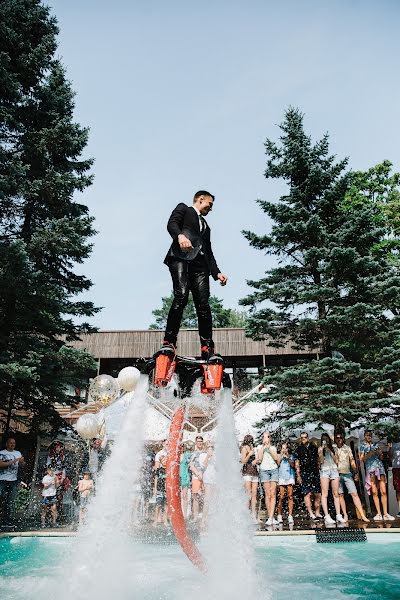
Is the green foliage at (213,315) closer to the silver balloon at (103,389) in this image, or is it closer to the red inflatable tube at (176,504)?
the silver balloon at (103,389)

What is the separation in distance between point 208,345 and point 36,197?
12.8 meters

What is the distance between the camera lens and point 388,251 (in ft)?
65.5

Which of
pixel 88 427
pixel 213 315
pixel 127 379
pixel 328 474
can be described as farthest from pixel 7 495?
pixel 213 315

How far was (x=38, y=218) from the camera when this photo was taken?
644 inches

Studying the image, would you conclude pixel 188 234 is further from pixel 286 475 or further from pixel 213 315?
pixel 213 315

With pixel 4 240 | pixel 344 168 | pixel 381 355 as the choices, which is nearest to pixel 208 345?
pixel 381 355

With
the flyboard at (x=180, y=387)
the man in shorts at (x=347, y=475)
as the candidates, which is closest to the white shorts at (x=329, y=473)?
the man in shorts at (x=347, y=475)

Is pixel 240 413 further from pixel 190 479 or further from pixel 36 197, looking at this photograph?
pixel 36 197

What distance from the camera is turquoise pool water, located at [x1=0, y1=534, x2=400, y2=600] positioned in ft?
17.3

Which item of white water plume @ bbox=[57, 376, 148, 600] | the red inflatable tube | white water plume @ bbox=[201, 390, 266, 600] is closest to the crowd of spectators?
white water plume @ bbox=[201, 390, 266, 600]

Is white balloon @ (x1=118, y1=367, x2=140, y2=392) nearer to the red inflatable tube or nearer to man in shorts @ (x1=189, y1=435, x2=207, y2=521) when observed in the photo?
man in shorts @ (x1=189, y1=435, x2=207, y2=521)

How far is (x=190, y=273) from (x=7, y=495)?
355 inches

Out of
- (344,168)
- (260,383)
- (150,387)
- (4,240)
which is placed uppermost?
(344,168)

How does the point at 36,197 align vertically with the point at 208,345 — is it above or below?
above
